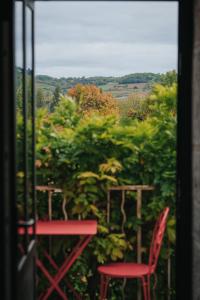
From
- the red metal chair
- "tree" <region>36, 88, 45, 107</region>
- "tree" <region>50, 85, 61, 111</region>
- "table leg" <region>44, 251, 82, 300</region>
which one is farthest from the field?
"table leg" <region>44, 251, 82, 300</region>

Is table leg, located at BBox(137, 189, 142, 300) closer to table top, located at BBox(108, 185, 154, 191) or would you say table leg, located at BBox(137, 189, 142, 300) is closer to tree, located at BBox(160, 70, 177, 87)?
table top, located at BBox(108, 185, 154, 191)

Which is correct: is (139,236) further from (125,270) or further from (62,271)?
(62,271)

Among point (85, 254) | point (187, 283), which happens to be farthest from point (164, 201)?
point (187, 283)

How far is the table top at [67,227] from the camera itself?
4332 millimetres

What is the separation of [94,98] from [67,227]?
168 cm

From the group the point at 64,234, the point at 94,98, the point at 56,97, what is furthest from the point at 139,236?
the point at 56,97

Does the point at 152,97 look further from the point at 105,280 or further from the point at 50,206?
the point at 105,280

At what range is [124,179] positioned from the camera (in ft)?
16.6

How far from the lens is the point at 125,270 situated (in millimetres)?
4496

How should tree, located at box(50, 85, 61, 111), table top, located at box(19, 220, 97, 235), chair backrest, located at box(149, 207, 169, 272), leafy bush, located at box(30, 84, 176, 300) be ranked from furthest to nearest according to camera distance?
tree, located at box(50, 85, 61, 111) → leafy bush, located at box(30, 84, 176, 300) → chair backrest, located at box(149, 207, 169, 272) → table top, located at box(19, 220, 97, 235)

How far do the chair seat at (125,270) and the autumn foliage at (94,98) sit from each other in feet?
4.82

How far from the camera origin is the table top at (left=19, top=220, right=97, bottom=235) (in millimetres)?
4332

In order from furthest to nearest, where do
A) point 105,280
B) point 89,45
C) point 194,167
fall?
point 89,45
point 105,280
point 194,167

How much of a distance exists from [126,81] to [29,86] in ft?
11.1
